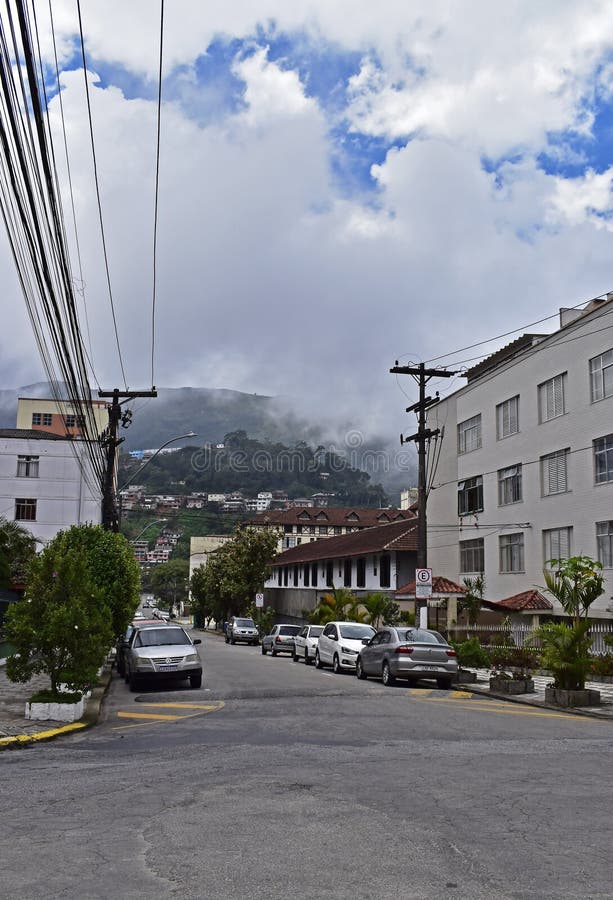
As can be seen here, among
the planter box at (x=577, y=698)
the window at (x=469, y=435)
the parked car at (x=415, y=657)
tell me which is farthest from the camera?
the window at (x=469, y=435)

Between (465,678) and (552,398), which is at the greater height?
(552,398)

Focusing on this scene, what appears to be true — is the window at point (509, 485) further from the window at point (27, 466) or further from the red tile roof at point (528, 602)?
the window at point (27, 466)

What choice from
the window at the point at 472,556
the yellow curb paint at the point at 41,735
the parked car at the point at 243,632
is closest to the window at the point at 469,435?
the window at the point at 472,556

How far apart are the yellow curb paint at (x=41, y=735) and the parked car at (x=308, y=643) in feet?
60.9

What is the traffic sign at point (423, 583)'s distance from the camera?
25.9m

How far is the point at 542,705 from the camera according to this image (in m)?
19.0

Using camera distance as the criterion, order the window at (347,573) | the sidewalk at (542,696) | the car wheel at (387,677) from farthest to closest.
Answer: the window at (347,573) < the car wheel at (387,677) < the sidewalk at (542,696)

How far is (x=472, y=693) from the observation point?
70.9ft

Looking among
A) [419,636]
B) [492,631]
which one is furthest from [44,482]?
[419,636]

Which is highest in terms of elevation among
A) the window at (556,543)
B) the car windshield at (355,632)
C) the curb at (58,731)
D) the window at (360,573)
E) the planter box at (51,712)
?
the window at (556,543)

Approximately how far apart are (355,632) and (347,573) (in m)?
26.6

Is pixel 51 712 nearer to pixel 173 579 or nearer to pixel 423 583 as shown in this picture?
pixel 423 583

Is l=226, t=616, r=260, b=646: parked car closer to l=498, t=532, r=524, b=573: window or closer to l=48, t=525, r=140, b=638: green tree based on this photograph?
l=498, t=532, r=524, b=573: window

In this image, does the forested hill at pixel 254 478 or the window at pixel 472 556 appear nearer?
the window at pixel 472 556
